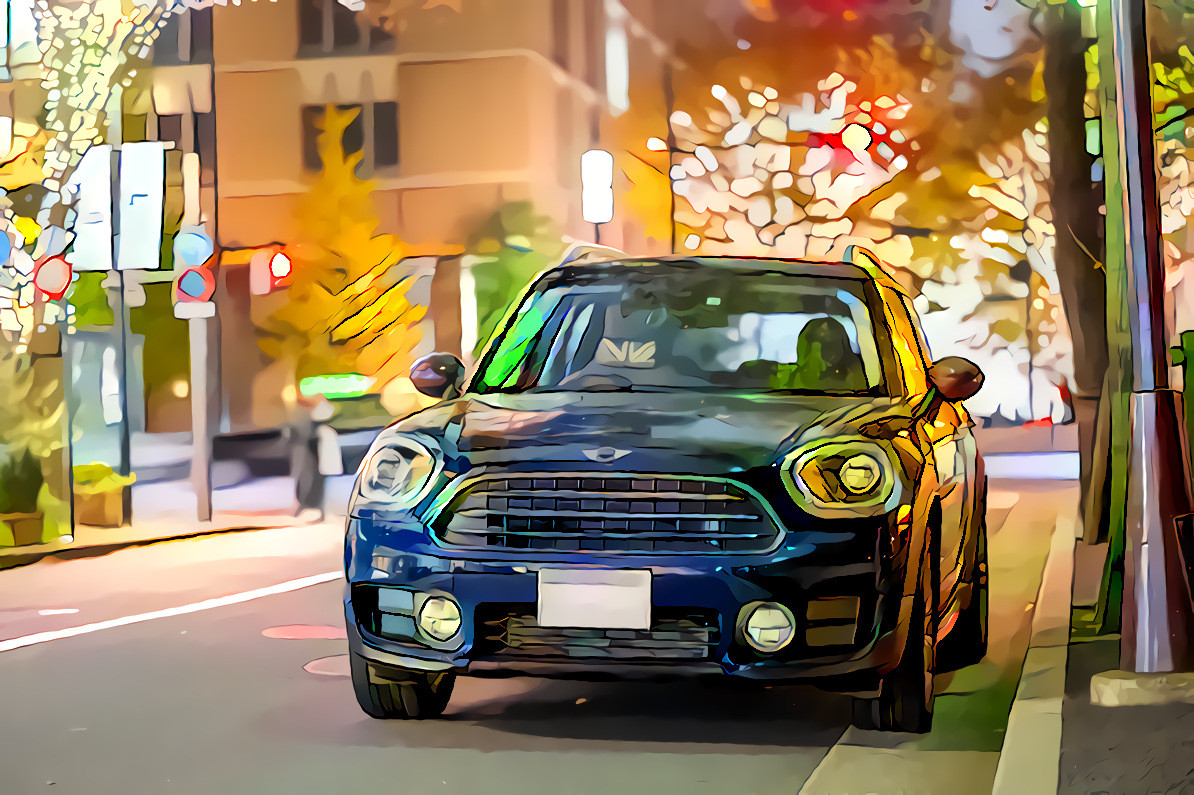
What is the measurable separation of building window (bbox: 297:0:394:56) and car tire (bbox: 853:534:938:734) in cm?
3211

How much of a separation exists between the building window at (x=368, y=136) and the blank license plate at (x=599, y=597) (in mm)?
32001

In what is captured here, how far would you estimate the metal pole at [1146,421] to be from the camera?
6.99 m

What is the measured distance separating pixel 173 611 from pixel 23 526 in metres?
5.10

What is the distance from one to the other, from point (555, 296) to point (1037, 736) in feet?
8.90

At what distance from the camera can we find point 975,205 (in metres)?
31.1

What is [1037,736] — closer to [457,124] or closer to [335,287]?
[335,287]

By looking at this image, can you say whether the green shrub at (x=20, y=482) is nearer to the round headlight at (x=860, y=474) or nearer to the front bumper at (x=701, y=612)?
the front bumper at (x=701, y=612)

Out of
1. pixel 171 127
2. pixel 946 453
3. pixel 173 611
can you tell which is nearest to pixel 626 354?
pixel 946 453

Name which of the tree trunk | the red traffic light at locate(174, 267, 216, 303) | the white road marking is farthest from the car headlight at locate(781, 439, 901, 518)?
the red traffic light at locate(174, 267, 216, 303)

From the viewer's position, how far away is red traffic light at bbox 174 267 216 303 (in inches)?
671

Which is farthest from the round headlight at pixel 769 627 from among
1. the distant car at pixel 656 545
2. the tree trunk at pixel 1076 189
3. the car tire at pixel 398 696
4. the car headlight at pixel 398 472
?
the tree trunk at pixel 1076 189

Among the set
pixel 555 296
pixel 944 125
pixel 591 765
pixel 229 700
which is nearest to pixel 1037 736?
pixel 591 765

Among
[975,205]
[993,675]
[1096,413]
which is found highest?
[975,205]

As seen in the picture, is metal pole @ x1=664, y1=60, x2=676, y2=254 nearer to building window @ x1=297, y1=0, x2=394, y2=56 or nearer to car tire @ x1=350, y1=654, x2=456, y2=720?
building window @ x1=297, y1=0, x2=394, y2=56
